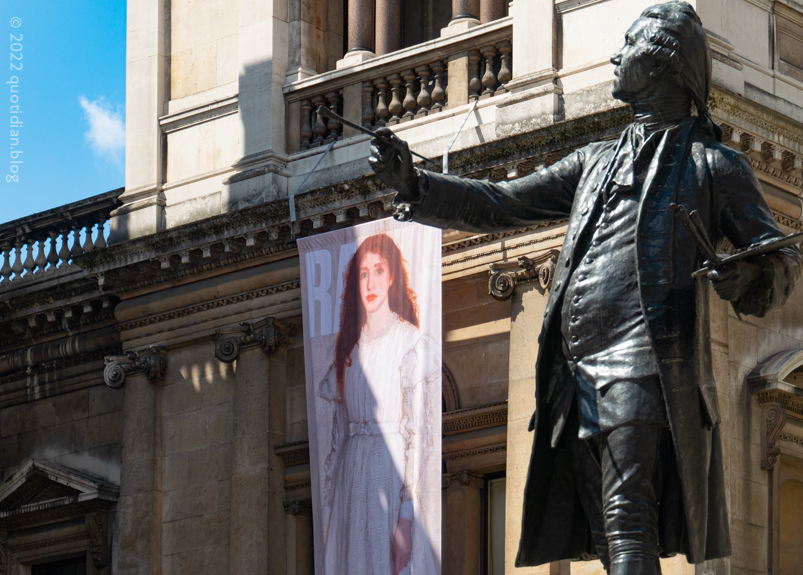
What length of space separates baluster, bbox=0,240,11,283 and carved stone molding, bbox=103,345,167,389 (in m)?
2.54

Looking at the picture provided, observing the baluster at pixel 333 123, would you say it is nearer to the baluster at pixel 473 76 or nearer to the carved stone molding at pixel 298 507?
the baluster at pixel 473 76

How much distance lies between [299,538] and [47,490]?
153 inches

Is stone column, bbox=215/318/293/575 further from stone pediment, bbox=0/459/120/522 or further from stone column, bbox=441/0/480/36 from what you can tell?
stone column, bbox=441/0/480/36

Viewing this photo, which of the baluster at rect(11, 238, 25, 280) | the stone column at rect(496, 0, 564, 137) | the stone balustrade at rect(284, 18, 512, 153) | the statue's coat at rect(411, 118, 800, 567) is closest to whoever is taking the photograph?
the statue's coat at rect(411, 118, 800, 567)

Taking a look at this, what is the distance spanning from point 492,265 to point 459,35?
2.61 m

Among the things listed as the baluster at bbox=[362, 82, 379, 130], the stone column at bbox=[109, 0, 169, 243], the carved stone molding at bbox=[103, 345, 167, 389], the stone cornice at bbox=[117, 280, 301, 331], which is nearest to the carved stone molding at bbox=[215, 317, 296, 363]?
the stone cornice at bbox=[117, 280, 301, 331]

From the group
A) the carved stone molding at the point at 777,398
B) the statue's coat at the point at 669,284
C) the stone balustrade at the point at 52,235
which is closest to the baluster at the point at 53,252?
the stone balustrade at the point at 52,235

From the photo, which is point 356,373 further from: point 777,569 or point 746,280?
point 746,280

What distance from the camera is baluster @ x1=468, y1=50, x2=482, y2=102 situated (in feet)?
60.6

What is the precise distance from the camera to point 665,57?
638 cm

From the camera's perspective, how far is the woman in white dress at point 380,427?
16672 mm

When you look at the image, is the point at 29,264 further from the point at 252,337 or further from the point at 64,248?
the point at 252,337

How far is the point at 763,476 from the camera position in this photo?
16297 mm

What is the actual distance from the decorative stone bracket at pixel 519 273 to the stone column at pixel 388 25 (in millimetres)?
3615
